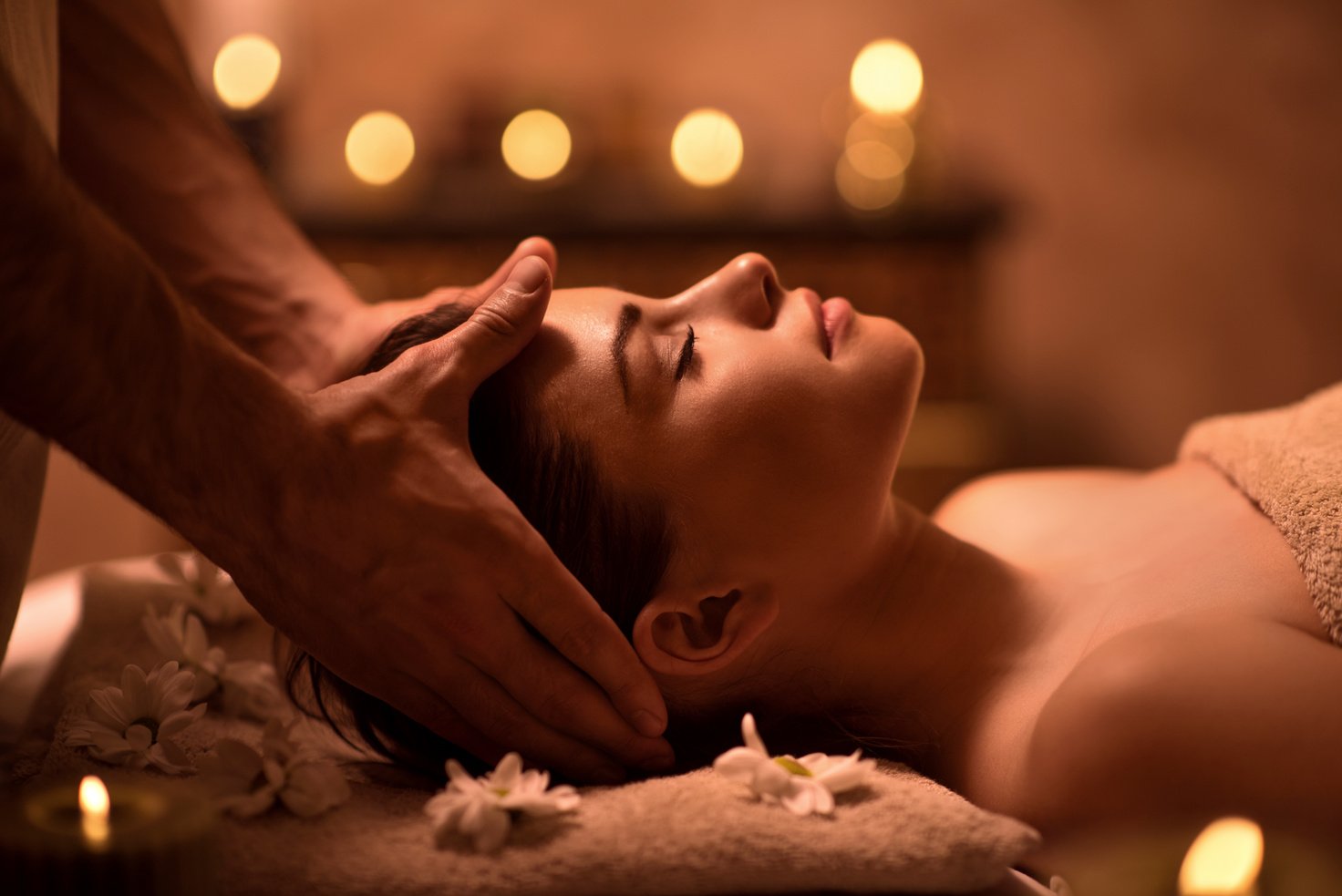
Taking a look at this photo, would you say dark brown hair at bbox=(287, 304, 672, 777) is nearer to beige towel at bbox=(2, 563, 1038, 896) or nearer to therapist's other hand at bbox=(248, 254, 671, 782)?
therapist's other hand at bbox=(248, 254, 671, 782)

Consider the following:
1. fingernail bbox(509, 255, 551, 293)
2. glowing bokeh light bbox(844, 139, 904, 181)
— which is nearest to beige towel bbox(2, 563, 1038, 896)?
fingernail bbox(509, 255, 551, 293)

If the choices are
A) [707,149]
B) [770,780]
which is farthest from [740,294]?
[707,149]

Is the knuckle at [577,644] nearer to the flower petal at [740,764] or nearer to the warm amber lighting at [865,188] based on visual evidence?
the flower petal at [740,764]

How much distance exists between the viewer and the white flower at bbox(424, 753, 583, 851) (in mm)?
775

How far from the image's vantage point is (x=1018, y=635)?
113 cm

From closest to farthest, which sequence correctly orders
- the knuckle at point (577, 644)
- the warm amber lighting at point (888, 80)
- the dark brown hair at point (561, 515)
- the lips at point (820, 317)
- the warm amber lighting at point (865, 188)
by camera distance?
the knuckle at point (577, 644) → the dark brown hair at point (561, 515) → the lips at point (820, 317) → the warm amber lighting at point (865, 188) → the warm amber lighting at point (888, 80)

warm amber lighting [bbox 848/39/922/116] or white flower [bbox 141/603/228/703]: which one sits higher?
warm amber lighting [bbox 848/39/922/116]

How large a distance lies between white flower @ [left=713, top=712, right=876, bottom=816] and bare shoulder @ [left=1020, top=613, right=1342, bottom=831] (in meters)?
0.16

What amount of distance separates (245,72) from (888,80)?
5.19ft

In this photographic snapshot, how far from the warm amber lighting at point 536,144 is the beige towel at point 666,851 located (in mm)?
2272

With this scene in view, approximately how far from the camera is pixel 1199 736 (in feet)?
2.71

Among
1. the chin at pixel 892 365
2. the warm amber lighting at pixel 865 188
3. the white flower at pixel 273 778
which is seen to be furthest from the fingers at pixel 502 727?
the warm amber lighting at pixel 865 188

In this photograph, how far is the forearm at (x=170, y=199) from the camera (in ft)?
4.48

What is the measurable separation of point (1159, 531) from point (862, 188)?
1672 millimetres
